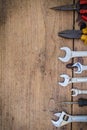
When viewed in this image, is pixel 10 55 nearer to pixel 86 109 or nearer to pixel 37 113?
pixel 37 113

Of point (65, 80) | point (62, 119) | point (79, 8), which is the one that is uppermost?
point (79, 8)

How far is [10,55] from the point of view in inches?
79.0

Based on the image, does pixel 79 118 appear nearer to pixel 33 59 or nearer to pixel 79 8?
pixel 33 59

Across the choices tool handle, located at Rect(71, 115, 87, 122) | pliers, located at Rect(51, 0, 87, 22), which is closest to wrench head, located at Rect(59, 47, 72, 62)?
pliers, located at Rect(51, 0, 87, 22)

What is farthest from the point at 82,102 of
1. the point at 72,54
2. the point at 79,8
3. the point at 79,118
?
the point at 79,8

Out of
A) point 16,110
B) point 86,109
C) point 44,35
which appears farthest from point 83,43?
point 16,110

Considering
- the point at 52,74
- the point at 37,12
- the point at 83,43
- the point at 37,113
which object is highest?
the point at 37,12

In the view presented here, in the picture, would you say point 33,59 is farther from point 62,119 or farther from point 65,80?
point 62,119

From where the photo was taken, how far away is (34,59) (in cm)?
200

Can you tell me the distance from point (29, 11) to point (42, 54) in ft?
0.68

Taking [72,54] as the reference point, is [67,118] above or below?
below

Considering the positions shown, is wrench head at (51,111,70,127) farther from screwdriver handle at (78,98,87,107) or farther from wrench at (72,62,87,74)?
wrench at (72,62,87,74)

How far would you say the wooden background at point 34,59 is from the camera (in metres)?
1.99

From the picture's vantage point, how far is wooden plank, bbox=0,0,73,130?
6.55 ft
